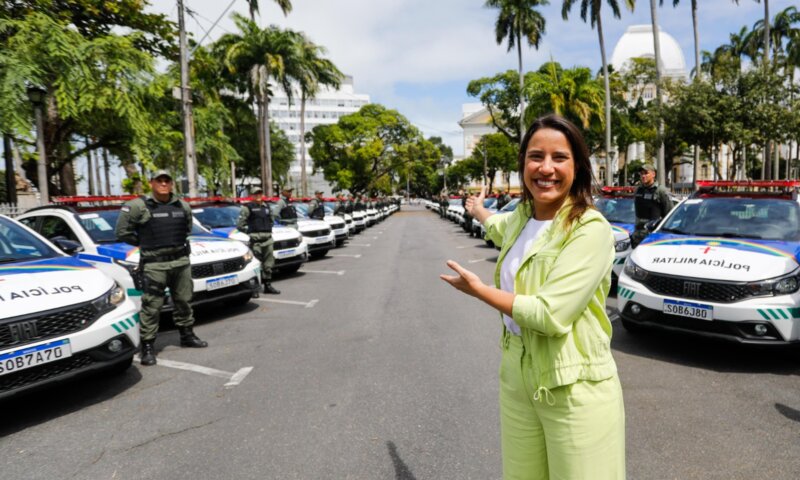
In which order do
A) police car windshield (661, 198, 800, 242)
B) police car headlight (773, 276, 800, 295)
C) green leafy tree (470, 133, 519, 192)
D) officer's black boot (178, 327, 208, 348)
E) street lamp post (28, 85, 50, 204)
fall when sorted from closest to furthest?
police car headlight (773, 276, 800, 295)
police car windshield (661, 198, 800, 242)
officer's black boot (178, 327, 208, 348)
street lamp post (28, 85, 50, 204)
green leafy tree (470, 133, 519, 192)

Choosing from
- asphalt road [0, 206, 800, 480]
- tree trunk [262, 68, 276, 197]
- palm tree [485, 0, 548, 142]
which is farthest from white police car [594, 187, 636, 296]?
palm tree [485, 0, 548, 142]

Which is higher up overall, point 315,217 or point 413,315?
point 315,217

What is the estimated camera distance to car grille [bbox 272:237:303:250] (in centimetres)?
1040

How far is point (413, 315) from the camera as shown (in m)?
6.92

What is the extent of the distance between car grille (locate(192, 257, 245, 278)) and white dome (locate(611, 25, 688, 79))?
8144cm

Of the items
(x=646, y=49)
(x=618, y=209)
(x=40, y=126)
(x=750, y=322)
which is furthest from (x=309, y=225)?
(x=646, y=49)

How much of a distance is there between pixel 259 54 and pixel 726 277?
26014 mm

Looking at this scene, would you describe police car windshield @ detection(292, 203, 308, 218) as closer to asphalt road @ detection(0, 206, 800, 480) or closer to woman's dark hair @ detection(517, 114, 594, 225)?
asphalt road @ detection(0, 206, 800, 480)

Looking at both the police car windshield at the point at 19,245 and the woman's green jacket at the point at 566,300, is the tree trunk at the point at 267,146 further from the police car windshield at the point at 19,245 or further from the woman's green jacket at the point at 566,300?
the woman's green jacket at the point at 566,300

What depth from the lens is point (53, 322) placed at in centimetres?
377

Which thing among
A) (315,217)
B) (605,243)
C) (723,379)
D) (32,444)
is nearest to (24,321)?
(32,444)

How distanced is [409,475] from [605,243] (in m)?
2.01

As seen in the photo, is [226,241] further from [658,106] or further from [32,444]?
[658,106]

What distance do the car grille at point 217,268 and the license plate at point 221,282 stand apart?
84 mm
